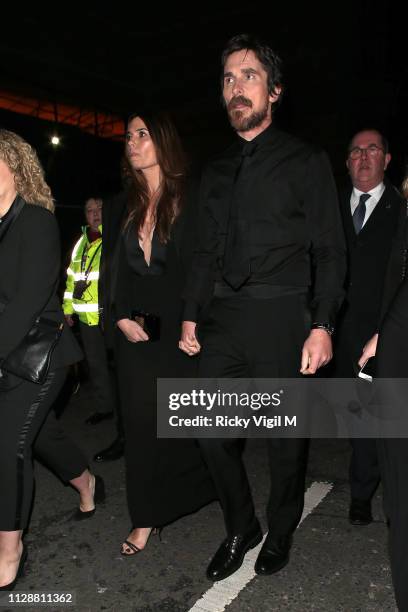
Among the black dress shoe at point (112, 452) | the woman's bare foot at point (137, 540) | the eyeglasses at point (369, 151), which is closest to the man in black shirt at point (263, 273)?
the woman's bare foot at point (137, 540)

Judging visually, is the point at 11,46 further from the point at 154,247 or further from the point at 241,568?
the point at 241,568

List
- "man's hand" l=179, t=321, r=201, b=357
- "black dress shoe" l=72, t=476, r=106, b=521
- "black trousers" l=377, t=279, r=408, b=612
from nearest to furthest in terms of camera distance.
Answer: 1. "black trousers" l=377, t=279, r=408, b=612
2. "man's hand" l=179, t=321, r=201, b=357
3. "black dress shoe" l=72, t=476, r=106, b=521

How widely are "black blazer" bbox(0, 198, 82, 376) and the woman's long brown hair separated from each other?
1.86 feet

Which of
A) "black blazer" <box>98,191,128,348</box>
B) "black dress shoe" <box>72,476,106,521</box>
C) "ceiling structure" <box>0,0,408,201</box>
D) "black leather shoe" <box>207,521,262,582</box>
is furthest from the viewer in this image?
"ceiling structure" <box>0,0,408,201</box>

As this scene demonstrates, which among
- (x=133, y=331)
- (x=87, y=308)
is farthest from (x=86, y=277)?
(x=133, y=331)

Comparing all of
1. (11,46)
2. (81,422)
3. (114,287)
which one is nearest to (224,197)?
(114,287)

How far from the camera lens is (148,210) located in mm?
3221

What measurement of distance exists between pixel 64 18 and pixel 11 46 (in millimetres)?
1744

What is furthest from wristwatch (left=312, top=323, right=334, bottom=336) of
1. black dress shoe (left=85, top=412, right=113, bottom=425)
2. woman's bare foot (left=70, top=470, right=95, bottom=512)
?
black dress shoe (left=85, top=412, right=113, bottom=425)

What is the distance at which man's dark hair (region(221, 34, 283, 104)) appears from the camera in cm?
283

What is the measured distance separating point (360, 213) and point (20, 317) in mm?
2200

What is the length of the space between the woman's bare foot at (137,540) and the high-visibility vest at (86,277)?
2586 millimetres

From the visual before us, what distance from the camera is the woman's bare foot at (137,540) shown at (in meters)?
3.12

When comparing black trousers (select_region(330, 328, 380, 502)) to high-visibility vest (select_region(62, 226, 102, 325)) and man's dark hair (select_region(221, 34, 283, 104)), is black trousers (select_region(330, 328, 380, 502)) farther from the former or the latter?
high-visibility vest (select_region(62, 226, 102, 325))
